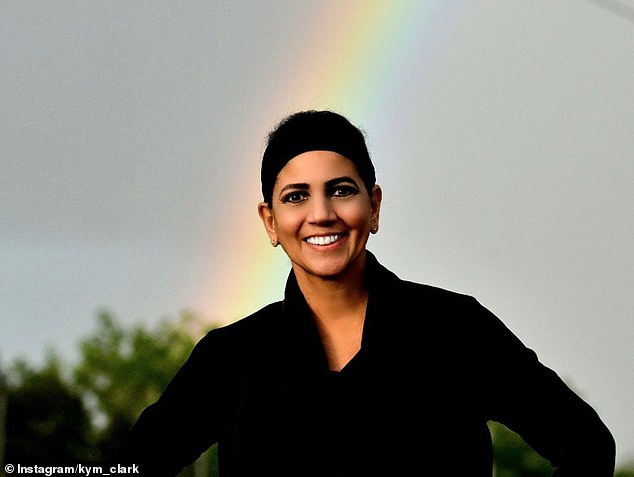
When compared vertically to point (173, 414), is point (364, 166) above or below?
above

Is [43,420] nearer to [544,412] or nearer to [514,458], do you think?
[514,458]

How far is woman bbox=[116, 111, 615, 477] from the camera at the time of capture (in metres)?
3.56

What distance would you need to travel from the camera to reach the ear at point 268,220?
388 cm

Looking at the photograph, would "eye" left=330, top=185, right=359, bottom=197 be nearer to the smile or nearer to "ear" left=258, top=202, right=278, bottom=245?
the smile

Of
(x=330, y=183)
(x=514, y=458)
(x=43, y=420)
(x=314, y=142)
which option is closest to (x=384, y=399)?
(x=330, y=183)

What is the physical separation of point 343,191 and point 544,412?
818 millimetres

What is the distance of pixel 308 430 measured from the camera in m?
3.64

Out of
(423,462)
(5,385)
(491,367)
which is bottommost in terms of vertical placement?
(423,462)

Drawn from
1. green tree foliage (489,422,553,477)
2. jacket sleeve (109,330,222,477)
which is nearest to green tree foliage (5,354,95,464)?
green tree foliage (489,422,553,477)

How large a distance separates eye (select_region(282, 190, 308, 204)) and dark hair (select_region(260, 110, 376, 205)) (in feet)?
0.27

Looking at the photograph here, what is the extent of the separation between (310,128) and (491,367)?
2.75 feet

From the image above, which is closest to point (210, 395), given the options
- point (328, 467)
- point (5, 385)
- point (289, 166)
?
point (328, 467)

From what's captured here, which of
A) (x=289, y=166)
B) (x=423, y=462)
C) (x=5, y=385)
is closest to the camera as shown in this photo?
(x=423, y=462)

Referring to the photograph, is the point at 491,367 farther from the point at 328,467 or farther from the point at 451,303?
the point at 328,467
